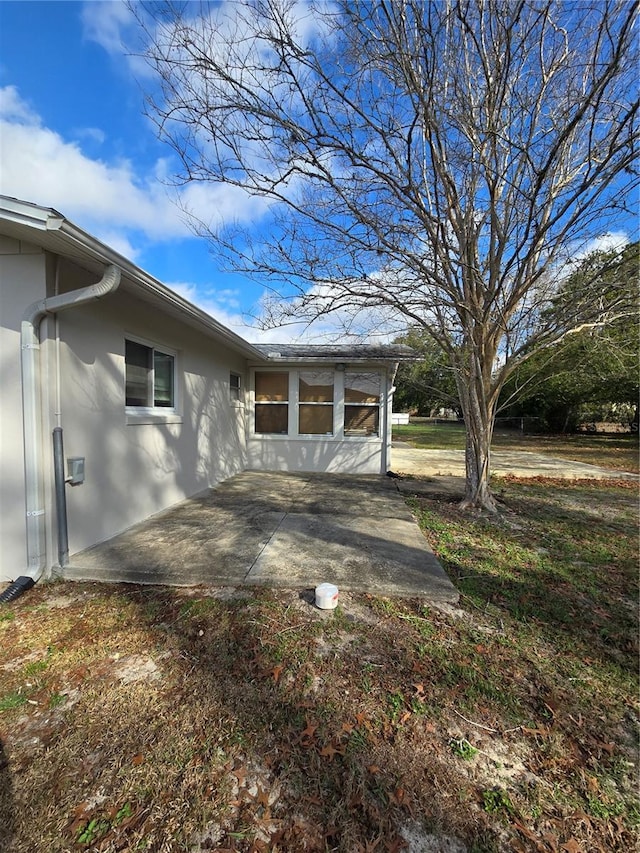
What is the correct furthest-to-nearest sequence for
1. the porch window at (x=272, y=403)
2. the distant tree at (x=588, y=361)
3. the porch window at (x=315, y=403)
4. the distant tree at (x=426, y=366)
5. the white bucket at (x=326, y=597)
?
1. the porch window at (x=272, y=403)
2. the porch window at (x=315, y=403)
3. the distant tree at (x=426, y=366)
4. the distant tree at (x=588, y=361)
5. the white bucket at (x=326, y=597)

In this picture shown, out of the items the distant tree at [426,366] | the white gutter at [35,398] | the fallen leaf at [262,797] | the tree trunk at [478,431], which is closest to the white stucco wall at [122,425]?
the white gutter at [35,398]

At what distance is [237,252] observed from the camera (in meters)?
4.98

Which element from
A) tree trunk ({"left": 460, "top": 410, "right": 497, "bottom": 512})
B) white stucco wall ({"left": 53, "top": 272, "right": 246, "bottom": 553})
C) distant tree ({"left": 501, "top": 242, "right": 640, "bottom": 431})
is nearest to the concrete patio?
white stucco wall ({"left": 53, "top": 272, "right": 246, "bottom": 553})

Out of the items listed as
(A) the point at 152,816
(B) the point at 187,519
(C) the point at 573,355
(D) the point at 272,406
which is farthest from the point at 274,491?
(C) the point at 573,355

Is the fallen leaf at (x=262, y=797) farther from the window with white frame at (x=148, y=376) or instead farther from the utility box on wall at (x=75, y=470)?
the window with white frame at (x=148, y=376)

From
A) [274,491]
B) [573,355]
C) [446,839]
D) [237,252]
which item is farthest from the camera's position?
[573,355]

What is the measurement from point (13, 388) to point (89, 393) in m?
0.66

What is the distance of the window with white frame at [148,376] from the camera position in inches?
185

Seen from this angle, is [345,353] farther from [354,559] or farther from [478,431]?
[354,559]

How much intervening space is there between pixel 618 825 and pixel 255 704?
63.8 inches

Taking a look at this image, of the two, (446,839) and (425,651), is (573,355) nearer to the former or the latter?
(425,651)

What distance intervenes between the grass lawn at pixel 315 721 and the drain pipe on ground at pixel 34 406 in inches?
10.7

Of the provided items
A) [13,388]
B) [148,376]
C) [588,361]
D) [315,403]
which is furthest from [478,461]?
[588,361]

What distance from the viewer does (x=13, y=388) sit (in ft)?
10.8
